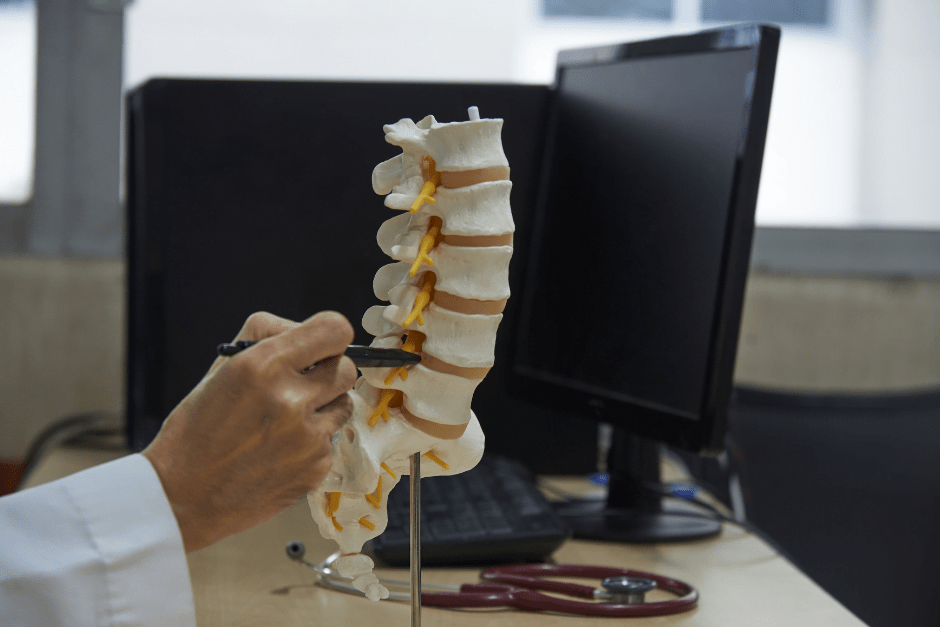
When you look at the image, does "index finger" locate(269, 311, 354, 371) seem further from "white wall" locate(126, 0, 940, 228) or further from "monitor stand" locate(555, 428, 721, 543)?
"white wall" locate(126, 0, 940, 228)

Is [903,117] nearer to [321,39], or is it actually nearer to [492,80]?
[492,80]

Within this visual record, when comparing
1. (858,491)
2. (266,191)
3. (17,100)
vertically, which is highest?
(17,100)

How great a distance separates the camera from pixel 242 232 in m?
1.07

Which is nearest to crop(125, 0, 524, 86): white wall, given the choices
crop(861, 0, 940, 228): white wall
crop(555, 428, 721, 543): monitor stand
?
crop(861, 0, 940, 228): white wall

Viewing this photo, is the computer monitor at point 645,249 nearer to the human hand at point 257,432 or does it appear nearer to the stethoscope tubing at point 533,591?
the stethoscope tubing at point 533,591

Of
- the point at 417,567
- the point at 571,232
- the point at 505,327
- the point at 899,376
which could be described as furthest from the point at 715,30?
the point at 899,376

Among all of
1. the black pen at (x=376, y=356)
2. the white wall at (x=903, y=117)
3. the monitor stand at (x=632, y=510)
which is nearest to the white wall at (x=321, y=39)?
the white wall at (x=903, y=117)

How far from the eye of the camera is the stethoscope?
69 cm

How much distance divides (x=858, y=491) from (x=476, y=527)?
0.76m

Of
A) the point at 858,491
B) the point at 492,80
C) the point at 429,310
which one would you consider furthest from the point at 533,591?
the point at 492,80

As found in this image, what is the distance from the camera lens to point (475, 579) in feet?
2.55

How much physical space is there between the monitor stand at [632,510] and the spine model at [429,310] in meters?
0.44

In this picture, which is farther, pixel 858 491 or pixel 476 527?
pixel 858 491

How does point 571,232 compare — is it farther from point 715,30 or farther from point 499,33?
point 499,33
